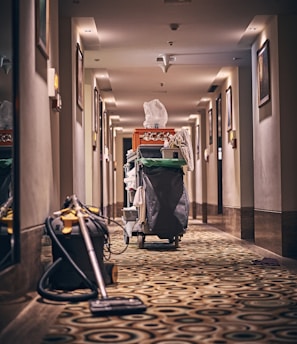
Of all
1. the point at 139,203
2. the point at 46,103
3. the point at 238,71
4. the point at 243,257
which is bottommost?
the point at 243,257

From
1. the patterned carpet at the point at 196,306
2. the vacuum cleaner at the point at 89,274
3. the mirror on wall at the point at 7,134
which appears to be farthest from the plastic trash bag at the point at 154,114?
the mirror on wall at the point at 7,134

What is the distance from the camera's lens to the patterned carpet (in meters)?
3.08

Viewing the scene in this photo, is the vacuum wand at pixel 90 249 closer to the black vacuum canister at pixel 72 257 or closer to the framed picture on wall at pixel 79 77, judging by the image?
the black vacuum canister at pixel 72 257

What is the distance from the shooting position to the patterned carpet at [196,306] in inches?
121

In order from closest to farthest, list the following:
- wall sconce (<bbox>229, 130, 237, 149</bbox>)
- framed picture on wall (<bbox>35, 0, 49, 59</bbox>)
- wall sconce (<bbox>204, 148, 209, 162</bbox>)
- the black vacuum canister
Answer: the black vacuum canister < framed picture on wall (<bbox>35, 0, 49, 59</bbox>) < wall sconce (<bbox>229, 130, 237, 149</bbox>) < wall sconce (<bbox>204, 148, 209, 162</bbox>)

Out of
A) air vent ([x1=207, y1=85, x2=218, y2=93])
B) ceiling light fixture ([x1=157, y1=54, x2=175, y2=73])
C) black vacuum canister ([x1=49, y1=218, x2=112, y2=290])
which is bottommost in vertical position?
black vacuum canister ([x1=49, y1=218, x2=112, y2=290])

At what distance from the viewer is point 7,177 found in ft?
11.6

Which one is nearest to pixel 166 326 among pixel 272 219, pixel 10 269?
pixel 10 269

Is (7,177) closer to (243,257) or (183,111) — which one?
(243,257)

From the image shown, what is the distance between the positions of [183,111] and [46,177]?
38.8ft

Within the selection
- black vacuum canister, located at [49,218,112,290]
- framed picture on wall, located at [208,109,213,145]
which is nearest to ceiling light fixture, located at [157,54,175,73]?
framed picture on wall, located at [208,109,213,145]

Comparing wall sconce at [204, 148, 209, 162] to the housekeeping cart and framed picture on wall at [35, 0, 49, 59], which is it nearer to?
the housekeeping cart

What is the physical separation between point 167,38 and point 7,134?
5394 millimetres

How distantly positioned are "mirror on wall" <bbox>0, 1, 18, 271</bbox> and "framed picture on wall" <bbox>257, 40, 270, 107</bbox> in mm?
4802
